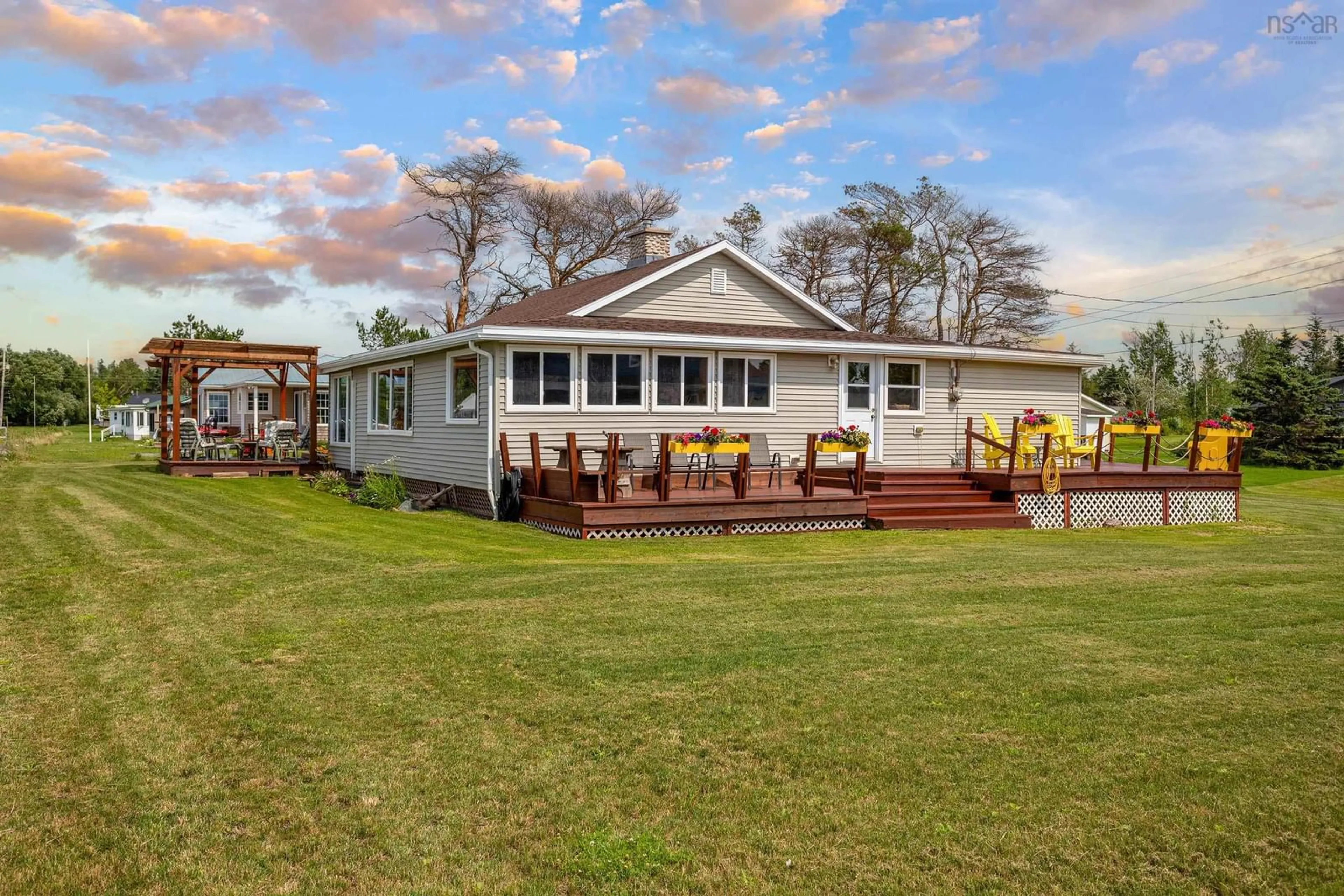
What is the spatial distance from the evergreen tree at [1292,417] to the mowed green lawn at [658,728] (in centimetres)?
3086

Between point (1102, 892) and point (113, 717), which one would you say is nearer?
point (1102, 892)

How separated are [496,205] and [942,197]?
18654 millimetres

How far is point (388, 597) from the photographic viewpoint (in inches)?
293

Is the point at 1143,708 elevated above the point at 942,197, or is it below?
below

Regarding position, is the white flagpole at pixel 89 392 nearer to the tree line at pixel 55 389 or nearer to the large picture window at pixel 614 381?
the tree line at pixel 55 389

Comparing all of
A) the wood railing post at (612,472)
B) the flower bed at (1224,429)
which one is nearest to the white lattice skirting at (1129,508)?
the flower bed at (1224,429)

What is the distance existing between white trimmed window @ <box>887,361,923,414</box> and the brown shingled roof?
13.8 ft

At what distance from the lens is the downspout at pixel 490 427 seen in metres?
13.6

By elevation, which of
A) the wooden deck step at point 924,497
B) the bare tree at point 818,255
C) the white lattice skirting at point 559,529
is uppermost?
the bare tree at point 818,255

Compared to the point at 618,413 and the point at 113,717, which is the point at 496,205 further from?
the point at 113,717

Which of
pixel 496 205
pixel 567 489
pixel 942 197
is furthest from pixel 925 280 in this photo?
pixel 567 489

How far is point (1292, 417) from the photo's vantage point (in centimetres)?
3519

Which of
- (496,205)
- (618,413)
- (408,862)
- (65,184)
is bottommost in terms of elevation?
(408,862)

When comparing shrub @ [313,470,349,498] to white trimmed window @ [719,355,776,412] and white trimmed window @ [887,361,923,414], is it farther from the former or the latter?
white trimmed window @ [887,361,923,414]
